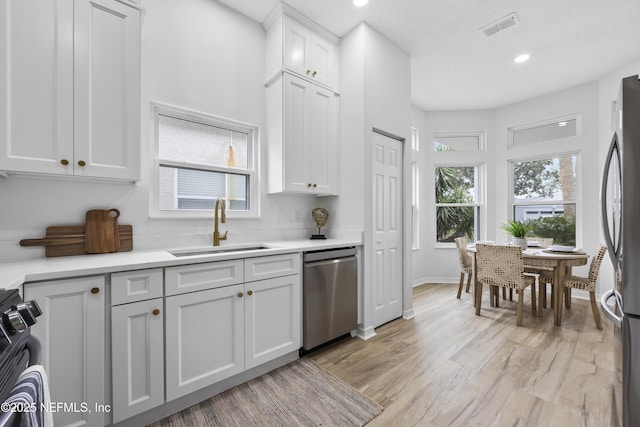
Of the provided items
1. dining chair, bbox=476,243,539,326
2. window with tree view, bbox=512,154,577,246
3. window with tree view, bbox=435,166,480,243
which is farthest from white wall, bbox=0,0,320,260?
window with tree view, bbox=512,154,577,246

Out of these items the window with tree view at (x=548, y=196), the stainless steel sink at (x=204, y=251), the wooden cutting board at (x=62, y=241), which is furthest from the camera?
the window with tree view at (x=548, y=196)

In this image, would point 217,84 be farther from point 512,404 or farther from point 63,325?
point 512,404

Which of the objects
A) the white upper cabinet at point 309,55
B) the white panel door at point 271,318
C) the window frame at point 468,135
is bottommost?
the white panel door at point 271,318

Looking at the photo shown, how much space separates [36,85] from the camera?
4.78ft

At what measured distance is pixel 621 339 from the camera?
1.24m

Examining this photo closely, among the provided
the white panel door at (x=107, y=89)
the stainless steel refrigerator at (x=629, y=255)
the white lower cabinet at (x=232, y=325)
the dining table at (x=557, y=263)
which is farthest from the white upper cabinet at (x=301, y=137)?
the dining table at (x=557, y=263)

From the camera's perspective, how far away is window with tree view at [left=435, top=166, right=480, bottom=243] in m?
4.95

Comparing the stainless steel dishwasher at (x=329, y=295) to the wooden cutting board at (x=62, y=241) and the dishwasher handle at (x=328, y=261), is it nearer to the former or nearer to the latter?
the dishwasher handle at (x=328, y=261)

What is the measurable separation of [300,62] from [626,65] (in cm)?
417

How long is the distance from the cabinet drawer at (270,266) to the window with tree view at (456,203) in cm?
368

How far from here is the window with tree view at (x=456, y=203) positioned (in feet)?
16.3

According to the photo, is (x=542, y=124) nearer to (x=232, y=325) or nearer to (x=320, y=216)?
(x=320, y=216)

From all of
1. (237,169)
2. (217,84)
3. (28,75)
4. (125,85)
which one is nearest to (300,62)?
(217,84)

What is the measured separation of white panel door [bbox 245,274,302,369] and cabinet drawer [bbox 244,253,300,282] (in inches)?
1.6
